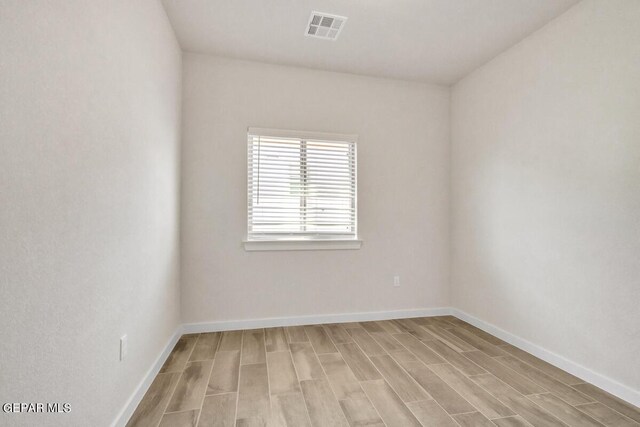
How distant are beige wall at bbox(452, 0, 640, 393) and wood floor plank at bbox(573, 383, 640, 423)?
0.13 m

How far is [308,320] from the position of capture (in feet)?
10.8

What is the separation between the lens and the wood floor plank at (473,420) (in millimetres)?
1703

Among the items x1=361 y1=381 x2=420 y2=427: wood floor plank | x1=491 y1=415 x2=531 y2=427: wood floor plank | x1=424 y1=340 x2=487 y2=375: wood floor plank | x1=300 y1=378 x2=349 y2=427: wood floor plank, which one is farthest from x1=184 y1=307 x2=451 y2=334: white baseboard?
x1=491 y1=415 x2=531 y2=427: wood floor plank

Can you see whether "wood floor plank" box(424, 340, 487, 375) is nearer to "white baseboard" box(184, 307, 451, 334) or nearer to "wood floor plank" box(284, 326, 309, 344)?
"white baseboard" box(184, 307, 451, 334)

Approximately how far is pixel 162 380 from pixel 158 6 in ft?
9.10

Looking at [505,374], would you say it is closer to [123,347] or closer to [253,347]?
[253,347]

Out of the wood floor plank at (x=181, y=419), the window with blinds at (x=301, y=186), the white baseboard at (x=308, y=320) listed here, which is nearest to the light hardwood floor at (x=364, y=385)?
the wood floor plank at (x=181, y=419)

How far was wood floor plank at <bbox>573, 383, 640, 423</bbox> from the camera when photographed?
6.00ft

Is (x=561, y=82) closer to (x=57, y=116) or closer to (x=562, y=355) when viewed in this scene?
(x=562, y=355)

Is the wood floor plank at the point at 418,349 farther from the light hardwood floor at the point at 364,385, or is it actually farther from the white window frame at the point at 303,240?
the white window frame at the point at 303,240

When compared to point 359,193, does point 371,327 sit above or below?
below

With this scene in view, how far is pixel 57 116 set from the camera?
111 cm

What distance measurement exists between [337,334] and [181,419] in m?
1.62

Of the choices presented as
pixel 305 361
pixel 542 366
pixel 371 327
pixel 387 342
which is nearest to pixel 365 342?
pixel 387 342
